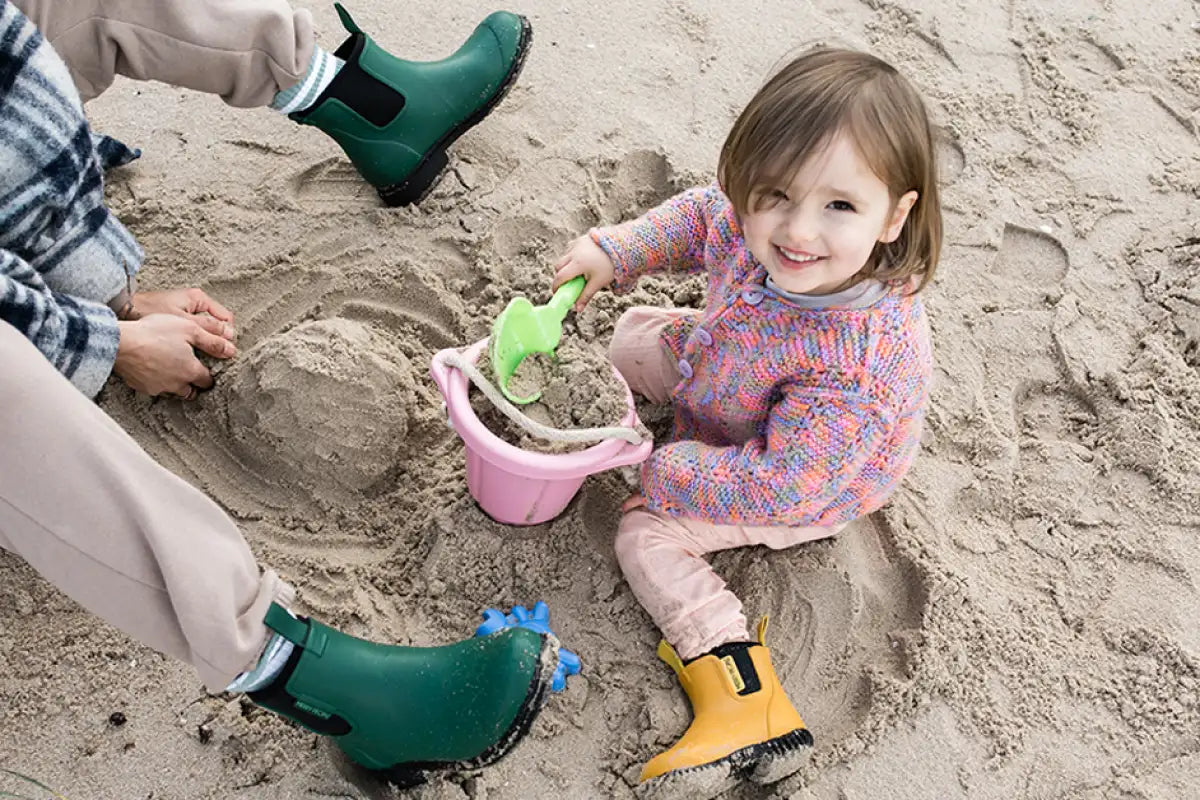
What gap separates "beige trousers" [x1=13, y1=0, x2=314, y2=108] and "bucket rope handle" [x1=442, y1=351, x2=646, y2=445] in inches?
28.5

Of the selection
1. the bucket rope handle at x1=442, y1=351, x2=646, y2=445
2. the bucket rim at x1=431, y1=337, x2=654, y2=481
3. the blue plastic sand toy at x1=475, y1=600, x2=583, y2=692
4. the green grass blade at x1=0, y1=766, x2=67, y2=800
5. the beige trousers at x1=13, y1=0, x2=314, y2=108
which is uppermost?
the beige trousers at x1=13, y1=0, x2=314, y2=108

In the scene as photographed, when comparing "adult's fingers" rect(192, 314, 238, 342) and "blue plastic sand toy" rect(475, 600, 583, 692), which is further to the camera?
"adult's fingers" rect(192, 314, 238, 342)

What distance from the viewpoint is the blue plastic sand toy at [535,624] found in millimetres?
1525

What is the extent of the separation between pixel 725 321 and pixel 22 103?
1.00 metres

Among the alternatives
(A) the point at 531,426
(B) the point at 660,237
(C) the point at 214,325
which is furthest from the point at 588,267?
(C) the point at 214,325

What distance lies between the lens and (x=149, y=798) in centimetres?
139

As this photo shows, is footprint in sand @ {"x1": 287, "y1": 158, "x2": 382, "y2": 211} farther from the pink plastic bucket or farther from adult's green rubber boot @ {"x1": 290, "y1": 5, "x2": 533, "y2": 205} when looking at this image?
the pink plastic bucket

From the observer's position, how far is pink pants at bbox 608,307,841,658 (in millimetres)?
1556

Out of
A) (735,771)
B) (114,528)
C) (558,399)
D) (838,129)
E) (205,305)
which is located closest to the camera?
(114,528)

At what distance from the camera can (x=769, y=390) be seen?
58.2 inches

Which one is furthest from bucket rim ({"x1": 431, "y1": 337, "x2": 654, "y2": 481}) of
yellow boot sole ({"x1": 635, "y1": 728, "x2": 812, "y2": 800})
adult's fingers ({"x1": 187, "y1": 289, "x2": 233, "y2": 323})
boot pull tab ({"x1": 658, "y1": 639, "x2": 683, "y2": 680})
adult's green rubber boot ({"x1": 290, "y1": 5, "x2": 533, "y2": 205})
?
adult's green rubber boot ({"x1": 290, "y1": 5, "x2": 533, "y2": 205})

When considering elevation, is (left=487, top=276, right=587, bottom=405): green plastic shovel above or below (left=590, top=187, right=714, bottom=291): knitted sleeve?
below

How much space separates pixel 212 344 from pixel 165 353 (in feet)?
0.31

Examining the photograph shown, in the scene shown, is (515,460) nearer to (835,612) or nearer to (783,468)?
(783,468)
